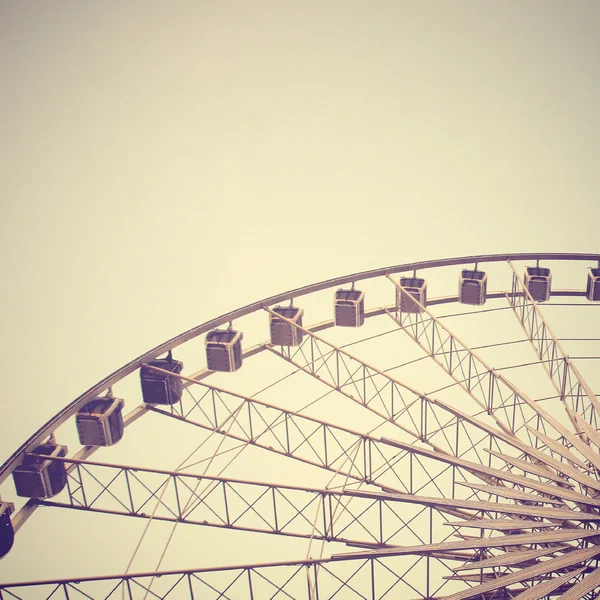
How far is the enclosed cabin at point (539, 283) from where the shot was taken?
1025 inches

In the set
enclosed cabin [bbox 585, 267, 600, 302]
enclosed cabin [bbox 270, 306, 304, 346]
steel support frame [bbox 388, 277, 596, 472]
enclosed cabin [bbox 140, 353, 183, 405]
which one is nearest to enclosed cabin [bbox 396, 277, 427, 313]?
steel support frame [bbox 388, 277, 596, 472]

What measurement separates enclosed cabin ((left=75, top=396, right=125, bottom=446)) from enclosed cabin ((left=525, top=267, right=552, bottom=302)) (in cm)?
1605

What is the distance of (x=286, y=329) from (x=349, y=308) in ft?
8.46

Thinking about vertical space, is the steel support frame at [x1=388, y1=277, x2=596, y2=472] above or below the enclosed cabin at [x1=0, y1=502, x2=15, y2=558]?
above

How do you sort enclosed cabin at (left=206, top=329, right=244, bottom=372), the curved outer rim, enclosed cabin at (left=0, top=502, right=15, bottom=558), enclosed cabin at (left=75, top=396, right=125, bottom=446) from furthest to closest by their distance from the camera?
enclosed cabin at (left=206, top=329, right=244, bottom=372)
enclosed cabin at (left=75, top=396, right=125, bottom=446)
the curved outer rim
enclosed cabin at (left=0, top=502, right=15, bottom=558)

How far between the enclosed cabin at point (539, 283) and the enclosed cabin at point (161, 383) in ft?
45.7

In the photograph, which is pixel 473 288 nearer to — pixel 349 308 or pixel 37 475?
pixel 349 308

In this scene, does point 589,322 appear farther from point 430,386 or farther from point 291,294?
point 291,294

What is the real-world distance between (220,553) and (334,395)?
426 inches

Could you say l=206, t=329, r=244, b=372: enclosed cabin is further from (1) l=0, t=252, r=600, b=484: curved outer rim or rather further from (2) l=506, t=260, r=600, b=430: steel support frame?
(2) l=506, t=260, r=600, b=430: steel support frame

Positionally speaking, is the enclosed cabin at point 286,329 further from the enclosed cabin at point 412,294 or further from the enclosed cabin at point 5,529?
the enclosed cabin at point 5,529

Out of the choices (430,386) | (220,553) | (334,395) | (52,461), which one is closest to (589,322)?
(430,386)

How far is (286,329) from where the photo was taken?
24609 millimetres

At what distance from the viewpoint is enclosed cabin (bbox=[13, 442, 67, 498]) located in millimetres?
19656
